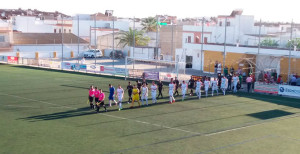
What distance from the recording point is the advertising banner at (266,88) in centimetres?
3216

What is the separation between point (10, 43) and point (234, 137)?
2277 inches

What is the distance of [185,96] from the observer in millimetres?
30375

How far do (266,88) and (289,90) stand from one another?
6.86 ft

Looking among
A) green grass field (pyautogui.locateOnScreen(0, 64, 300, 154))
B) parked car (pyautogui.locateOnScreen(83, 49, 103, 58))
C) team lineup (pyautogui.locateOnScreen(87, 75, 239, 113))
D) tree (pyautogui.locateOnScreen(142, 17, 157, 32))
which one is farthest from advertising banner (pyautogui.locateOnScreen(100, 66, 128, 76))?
tree (pyautogui.locateOnScreen(142, 17, 157, 32))

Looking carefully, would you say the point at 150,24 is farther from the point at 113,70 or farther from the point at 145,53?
the point at 113,70

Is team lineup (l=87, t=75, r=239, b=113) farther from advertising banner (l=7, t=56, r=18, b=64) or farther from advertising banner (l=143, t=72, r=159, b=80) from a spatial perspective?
advertising banner (l=7, t=56, r=18, b=64)

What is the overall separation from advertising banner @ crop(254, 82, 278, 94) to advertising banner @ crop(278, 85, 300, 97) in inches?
18.3

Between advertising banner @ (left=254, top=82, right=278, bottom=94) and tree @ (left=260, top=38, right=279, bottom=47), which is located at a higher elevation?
tree @ (left=260, top=38, right=279, bottom=47)

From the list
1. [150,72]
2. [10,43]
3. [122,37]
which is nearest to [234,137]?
[150,72]

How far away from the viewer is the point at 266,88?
32.7 metres

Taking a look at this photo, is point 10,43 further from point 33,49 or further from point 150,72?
point 150,72

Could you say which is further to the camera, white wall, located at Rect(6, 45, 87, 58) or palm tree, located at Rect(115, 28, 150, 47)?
palm tree, located at Rect(115, 28, 150, 47)

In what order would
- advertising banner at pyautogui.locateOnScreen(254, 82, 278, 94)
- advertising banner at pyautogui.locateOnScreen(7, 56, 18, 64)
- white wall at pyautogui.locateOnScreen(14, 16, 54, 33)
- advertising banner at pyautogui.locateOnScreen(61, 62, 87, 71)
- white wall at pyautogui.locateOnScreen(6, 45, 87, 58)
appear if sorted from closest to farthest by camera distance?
advertising banner at pyautogui.locateOnScreen(254, 82, 278, 94), advertising banner at pyautogui.locateOnScreen(61, 62, 87, 71), advertising banner at pyautogui.locateOnScreen(7, 56, 18, 64), white wall at pyautogui.locateOnScreen(6, 45, 87, 58), white wall at pyautogui.locateOnScreen(14, 16, 54, 33)

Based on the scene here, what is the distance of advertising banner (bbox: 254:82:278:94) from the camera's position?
105 ft
